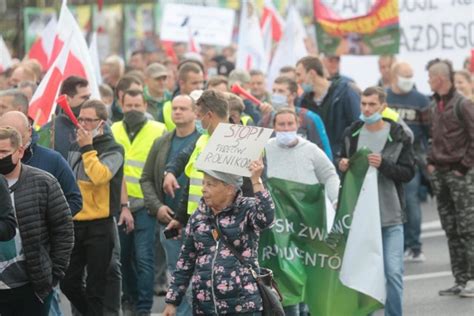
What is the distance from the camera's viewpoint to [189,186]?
34.9 feet

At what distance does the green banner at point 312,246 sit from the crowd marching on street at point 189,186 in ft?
0.08

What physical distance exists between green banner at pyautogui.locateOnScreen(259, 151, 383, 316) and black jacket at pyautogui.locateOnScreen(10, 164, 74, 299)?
2352 mm

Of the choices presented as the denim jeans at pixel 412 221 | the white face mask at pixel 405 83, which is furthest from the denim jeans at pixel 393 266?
the white face mask at pixel 405 83

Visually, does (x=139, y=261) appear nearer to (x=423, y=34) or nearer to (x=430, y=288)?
(x=430, y=288)

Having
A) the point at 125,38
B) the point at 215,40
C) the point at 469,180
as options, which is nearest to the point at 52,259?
the point at 469,180

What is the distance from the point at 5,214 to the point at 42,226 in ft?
1.48

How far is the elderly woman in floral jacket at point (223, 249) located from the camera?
853cm

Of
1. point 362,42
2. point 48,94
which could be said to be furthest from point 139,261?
point 362,42

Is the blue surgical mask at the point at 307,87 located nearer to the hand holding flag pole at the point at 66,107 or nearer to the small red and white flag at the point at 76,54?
the small red and white flag at the point at 76,54

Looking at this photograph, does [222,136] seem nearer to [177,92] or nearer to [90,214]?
[90,214]

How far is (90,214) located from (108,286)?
1.85 ft

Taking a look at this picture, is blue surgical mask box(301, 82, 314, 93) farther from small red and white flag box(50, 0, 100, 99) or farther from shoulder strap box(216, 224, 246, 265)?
shoulder strap box(216, 224, 246, 265)

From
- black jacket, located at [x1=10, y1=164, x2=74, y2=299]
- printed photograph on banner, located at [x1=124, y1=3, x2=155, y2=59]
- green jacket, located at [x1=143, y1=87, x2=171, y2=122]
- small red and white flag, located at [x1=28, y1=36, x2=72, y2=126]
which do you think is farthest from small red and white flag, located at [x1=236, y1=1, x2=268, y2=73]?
printed photograph on banner, located at [x1=124, y1=3, x2=155, y2=59]

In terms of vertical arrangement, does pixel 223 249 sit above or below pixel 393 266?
above
